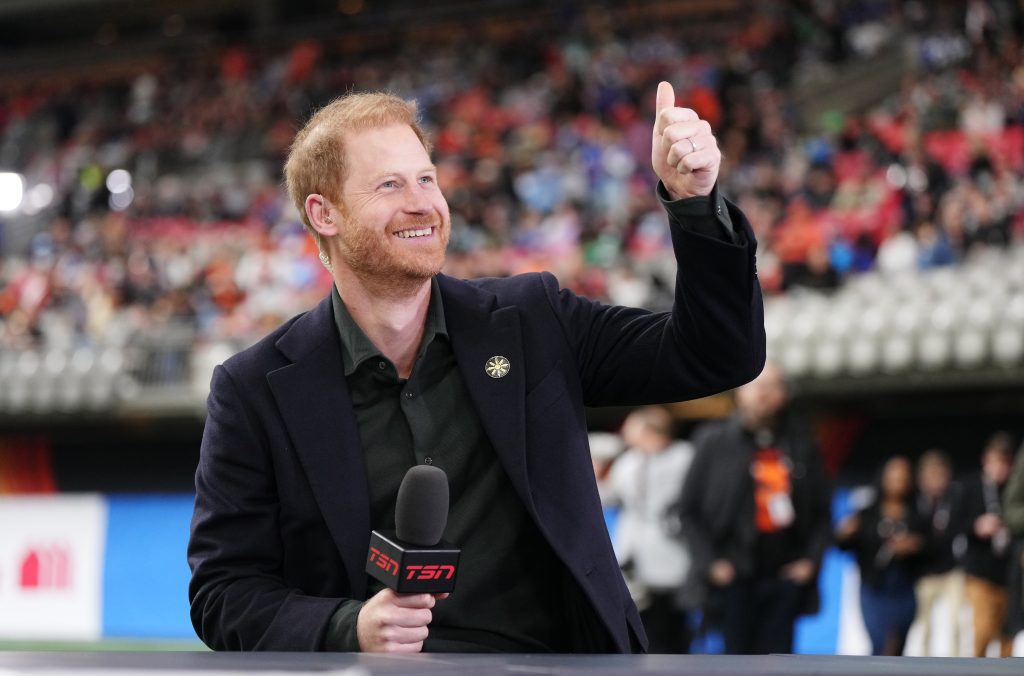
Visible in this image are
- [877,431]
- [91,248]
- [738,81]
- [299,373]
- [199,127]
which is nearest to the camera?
[299,373]

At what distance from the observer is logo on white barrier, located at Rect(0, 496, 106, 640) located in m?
14.5

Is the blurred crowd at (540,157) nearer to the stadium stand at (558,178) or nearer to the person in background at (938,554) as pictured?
the stadium stand at (558,178)

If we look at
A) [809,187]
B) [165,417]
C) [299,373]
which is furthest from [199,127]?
[299,373]

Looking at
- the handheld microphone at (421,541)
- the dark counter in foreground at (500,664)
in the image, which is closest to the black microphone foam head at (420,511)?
the handheld microphone at (421,541)

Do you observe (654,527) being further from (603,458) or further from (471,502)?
(471,502)

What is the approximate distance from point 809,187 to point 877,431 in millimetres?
2763

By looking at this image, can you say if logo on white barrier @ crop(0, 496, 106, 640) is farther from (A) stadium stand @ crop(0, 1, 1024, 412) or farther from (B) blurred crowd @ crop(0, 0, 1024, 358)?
(B) blurred crowd @ crop(0, 0, 1024, 358)

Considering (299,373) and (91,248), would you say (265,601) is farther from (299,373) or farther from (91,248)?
(91,248)

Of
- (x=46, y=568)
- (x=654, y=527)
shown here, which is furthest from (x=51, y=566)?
(x=654, y=527)

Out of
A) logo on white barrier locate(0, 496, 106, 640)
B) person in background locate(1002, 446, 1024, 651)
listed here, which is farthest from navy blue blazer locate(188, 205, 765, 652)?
logo on white barrier locate(0, 496, 106, 640)

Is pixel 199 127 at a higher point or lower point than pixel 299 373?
higher

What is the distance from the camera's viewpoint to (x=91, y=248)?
19453mm

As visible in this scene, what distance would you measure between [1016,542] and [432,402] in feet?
15.0

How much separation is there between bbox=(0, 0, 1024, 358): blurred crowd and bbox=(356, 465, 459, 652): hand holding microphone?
8.24 meters
